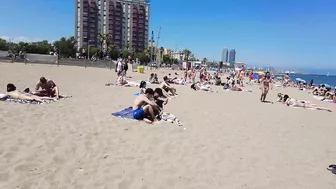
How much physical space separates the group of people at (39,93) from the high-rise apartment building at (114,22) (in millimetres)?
93739

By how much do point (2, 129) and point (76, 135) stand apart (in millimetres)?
1260

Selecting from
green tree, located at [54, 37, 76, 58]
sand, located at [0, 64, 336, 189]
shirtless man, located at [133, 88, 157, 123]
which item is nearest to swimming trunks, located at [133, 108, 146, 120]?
shirtless man, located at [133, 88, 157, 123]

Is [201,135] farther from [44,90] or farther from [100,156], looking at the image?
→ [44,90]

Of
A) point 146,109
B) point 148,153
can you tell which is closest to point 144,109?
point 146,109

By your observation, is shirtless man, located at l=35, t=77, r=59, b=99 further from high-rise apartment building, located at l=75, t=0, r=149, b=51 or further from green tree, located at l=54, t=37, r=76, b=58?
high-rise apartment building, located at l=75, t=0, r=149, b=51

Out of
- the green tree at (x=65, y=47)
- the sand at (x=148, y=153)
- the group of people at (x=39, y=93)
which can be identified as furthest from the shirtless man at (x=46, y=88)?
the green tree at (x=65, y=47)

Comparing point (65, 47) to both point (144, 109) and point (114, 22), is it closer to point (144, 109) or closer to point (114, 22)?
point (114, 22)

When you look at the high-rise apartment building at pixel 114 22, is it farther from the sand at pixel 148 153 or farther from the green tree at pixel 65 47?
the sand at pixel 148 153

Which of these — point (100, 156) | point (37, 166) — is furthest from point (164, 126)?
point (37, 166)

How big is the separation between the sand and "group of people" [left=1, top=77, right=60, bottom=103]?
1.91ft

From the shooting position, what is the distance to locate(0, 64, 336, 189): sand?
334 cm

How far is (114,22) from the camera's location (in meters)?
107

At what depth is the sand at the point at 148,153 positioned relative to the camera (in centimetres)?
334

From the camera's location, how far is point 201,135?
5.59 metres
